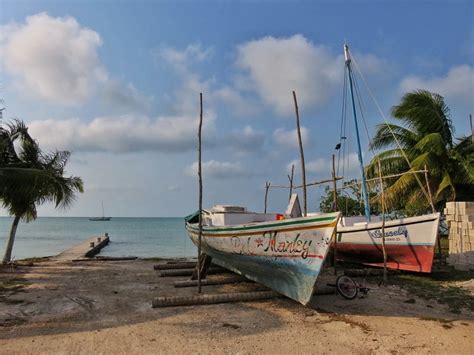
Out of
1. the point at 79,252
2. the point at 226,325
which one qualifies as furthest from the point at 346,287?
the point at 79,252

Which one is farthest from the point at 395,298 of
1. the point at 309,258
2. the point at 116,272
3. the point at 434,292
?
the point at 116,272

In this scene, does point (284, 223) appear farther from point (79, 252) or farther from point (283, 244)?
point (79, 252)

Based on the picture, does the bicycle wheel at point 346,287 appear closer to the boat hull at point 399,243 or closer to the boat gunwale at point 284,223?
the boat gunwale at point 284,223

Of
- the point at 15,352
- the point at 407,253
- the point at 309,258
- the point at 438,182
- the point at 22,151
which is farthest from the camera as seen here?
the point at 438,182

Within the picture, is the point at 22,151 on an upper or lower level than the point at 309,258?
upper

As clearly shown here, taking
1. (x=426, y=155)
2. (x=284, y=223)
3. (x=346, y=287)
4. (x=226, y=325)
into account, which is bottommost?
(x=226, y=325)

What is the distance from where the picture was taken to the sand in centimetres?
562

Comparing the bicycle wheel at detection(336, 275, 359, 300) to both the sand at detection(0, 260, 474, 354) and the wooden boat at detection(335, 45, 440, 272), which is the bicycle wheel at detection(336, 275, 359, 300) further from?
the wooden boat at detection(335, 45, 440, 272)

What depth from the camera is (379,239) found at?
1221cm

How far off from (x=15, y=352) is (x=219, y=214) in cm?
730

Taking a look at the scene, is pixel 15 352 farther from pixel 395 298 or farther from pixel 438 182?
pixel 438 182

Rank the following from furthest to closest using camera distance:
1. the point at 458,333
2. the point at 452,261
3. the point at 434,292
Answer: the point at 452,261, the point at 434,292, the point at 458,333

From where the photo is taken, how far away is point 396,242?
38.8 feet

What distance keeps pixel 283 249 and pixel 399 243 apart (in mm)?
5692
